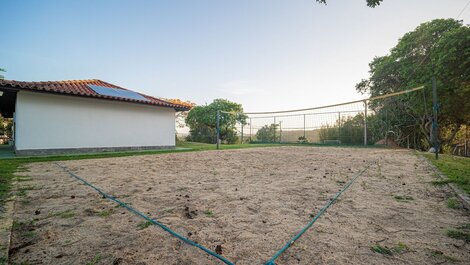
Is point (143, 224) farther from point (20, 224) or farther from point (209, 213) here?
point (20, 224)

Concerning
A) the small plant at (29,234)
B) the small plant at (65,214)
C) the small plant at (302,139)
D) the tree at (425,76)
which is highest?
the tree at (425,76)

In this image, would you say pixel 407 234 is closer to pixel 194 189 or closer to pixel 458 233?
pixel 458 233

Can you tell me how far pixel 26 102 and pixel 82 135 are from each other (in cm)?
201

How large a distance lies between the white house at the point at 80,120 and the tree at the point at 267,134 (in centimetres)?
881

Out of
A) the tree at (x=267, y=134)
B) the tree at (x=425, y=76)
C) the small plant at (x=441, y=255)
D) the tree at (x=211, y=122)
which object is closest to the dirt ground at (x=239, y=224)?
the small plant at (x=441, y=255)

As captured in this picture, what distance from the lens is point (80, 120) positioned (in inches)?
325

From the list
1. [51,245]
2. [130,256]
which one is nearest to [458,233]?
[130,256]

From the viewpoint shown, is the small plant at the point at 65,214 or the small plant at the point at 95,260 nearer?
the small plant at the point at 95,260

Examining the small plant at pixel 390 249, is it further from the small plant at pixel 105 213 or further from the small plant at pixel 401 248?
the small plant at pixel 105 213

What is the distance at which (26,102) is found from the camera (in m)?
7.21

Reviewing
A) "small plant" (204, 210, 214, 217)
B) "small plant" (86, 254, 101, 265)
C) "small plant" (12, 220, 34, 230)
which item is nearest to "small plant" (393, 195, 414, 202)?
"small plant" (204, 210, 214, 217)

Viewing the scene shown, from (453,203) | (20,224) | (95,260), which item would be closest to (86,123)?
(20,224)

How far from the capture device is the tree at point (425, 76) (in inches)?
348

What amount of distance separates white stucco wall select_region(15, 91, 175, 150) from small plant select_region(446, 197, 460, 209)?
10.3 metres
